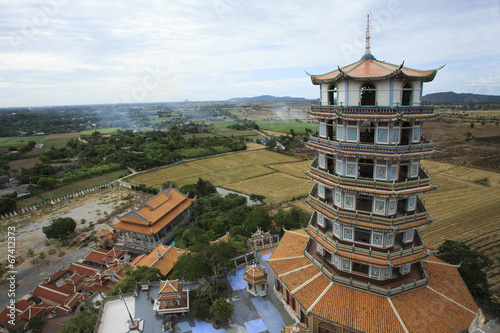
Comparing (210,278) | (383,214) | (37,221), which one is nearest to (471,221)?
(383,214)

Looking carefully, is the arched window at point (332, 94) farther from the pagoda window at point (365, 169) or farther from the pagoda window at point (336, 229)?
the pagoda window at point (336, 229)

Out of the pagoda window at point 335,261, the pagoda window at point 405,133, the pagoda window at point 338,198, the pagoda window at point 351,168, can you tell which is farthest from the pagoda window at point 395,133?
the pagoda window at point 335,261

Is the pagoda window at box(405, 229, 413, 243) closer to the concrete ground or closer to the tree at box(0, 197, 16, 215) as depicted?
the concrete ground

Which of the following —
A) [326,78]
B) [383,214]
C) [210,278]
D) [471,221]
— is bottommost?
[471,221]

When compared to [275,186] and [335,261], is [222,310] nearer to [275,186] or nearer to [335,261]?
[335,261]

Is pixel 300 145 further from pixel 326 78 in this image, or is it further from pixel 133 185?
pixel 326 78

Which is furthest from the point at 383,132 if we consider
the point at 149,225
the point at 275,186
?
the point at 275,186

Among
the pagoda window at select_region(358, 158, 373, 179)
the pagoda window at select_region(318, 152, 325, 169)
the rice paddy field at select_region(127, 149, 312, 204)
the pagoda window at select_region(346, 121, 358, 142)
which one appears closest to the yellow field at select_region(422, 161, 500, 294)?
the pagoda window at select_region(358, 158, 373, 179)
